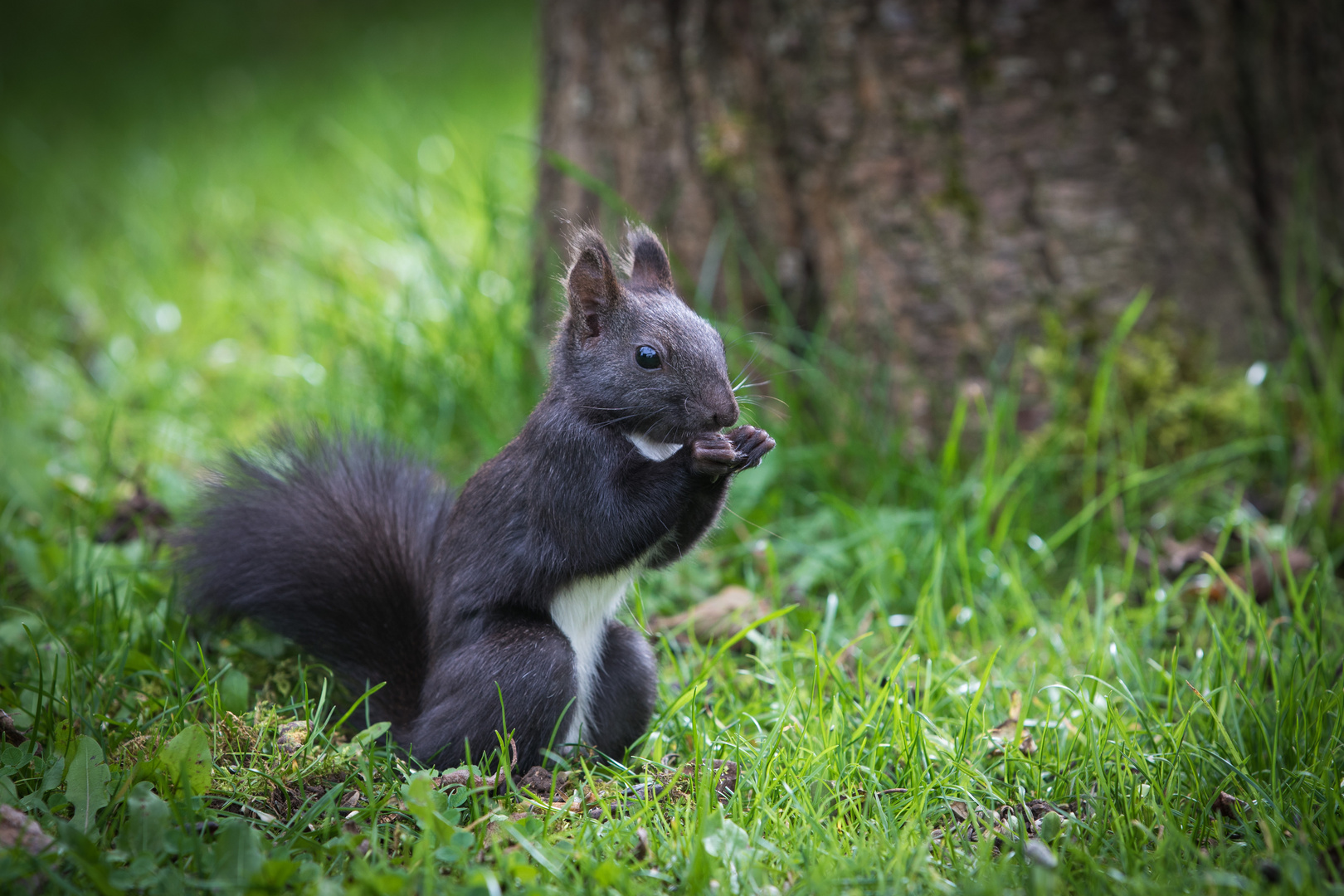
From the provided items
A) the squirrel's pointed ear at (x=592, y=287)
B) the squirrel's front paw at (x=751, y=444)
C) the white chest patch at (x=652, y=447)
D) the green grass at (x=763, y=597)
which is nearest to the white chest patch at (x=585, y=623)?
the green grass at (x=763, y=597)

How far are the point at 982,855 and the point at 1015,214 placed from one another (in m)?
2.04

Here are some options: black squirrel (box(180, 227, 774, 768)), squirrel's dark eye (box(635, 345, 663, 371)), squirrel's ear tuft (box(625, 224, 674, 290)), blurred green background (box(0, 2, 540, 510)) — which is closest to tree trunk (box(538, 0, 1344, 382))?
blurred green background (box(0, 2, 540, 510))

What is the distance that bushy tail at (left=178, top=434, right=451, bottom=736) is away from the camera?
84.7 inches

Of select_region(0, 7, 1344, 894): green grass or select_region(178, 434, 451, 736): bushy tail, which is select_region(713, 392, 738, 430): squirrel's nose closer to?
select_region(0, 7, 1344, 894): green grass

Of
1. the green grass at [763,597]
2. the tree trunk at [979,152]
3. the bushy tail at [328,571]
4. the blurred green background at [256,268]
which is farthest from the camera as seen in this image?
the blurred green background at [256,268]

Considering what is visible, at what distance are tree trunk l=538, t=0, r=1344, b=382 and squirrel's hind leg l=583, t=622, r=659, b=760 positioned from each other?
1481mm

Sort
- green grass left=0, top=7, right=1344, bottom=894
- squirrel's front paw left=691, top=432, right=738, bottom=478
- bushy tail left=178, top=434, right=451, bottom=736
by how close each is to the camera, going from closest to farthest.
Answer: green grass left=0, top=7, right=1344, bottom=894 < squirrel's front paw left=691, top=432, right=738, bottom=478 < bushy tail left=178, top=434, right=451, bottom=736

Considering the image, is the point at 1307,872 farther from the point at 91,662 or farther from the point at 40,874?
the point at 91,662

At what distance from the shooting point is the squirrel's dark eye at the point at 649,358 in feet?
6.50

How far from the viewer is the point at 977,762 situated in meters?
1.90

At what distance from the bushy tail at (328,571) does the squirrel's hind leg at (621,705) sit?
0.38m

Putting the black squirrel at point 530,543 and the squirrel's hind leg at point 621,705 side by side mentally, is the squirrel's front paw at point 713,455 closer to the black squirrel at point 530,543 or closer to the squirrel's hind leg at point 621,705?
the black squirrel at point 530,543

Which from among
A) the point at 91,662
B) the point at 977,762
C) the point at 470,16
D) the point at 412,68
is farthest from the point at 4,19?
the point at 977,762

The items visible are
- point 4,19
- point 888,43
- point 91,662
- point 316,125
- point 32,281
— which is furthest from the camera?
point 4,19
